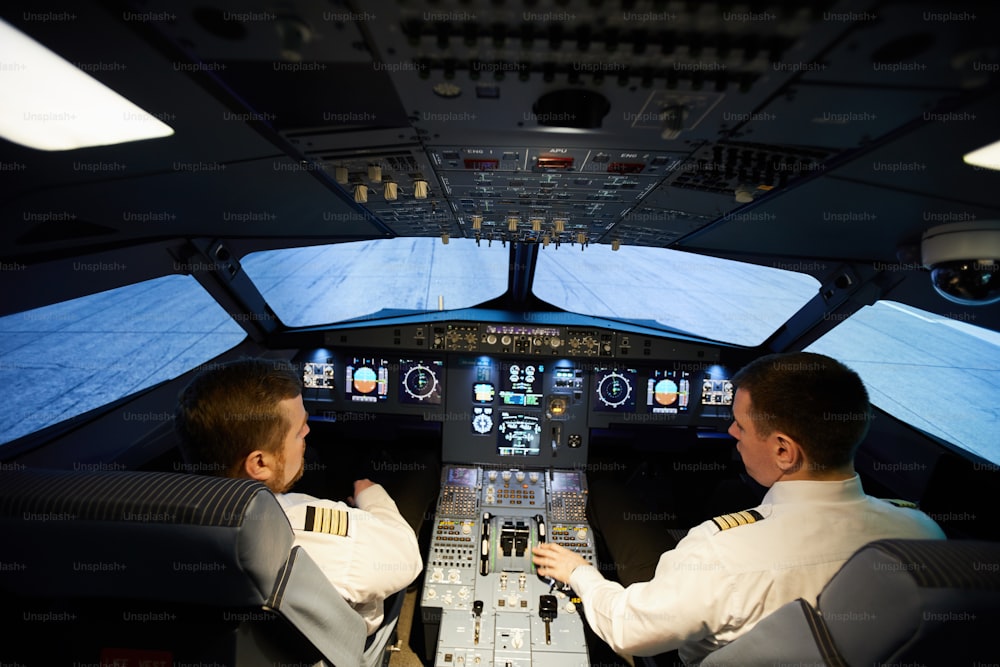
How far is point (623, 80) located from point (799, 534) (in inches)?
45.5

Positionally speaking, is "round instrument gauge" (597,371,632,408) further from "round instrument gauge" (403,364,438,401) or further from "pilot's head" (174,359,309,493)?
"pilot's head" (174,359,309,493)

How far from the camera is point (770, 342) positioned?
3.23 m

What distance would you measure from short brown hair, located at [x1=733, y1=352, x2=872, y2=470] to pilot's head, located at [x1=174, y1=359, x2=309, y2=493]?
51.0 inches

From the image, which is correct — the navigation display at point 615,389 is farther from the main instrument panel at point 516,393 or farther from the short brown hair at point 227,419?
the short brown hair at point 227,419

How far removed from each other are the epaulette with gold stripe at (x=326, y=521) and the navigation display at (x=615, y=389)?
2.19 metres

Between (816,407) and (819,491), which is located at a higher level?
(816,407)

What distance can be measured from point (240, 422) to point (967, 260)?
2.20m

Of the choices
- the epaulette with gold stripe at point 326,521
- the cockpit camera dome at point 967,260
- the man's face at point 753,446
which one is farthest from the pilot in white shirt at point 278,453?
the cockpit camera dome at point 967,260

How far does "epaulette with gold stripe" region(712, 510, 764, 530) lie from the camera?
3.87ft

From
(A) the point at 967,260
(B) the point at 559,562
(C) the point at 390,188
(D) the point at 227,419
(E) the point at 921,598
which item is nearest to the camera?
(E) the point at 921,598

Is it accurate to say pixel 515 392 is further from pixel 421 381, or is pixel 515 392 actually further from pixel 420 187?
pixel 420 187

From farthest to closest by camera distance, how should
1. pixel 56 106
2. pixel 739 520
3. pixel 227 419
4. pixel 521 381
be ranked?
pixel 521 381 < pixel 739 520 < pixel 227 419 < pixel 56 106

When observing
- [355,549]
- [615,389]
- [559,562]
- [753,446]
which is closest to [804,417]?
[753,446]

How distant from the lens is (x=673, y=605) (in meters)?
1.12
